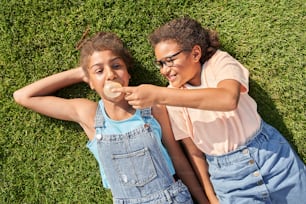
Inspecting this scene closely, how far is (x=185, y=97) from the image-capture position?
2.26m

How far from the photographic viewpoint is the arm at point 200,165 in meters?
2.89

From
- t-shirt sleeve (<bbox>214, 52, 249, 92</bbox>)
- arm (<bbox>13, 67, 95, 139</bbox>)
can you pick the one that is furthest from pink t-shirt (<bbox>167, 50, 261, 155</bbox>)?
arm (<bbox>13, 67, 95, 139</bbox>)

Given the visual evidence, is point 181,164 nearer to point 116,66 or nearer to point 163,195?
point 163,195

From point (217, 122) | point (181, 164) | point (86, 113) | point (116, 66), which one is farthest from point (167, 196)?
point (116, 66)

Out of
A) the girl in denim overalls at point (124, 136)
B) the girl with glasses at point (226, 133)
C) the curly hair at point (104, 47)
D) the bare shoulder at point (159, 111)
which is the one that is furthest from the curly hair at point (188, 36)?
the bare shoulder at point (159, 111)

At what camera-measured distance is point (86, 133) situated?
3.08m

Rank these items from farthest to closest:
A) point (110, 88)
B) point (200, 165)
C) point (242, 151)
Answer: point (200, 165) → point (242, 151) → point (110, 88)

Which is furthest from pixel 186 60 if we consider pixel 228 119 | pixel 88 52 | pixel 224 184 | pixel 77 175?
pixel 77 175

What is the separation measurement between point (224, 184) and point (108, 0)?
5.31ft

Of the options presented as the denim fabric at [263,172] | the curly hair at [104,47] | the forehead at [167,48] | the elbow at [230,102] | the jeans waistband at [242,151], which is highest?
the curly hair at [104,47]

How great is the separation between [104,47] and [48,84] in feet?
1.89

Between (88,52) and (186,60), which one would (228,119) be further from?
(88,52)

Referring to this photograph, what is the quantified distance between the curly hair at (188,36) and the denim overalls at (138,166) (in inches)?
21.2

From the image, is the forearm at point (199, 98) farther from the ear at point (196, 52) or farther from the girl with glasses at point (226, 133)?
the ear at point (196, 52)
